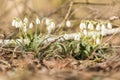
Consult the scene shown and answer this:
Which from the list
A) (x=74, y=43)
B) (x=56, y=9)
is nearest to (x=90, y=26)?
(x=74, y=43)

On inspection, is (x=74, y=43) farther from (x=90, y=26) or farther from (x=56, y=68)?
(x=56, y=68)


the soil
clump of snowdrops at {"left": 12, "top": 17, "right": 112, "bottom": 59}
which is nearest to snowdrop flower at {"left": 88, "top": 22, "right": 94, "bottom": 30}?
clump of snowdrops at {"left": 12, "top": 17, "right": 112, "bottom": 59}

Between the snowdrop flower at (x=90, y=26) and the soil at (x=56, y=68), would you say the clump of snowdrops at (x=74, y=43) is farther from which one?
the soil at (x=56, y=68)

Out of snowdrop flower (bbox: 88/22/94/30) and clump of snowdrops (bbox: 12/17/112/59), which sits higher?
snowdrop flower (bbox: 88/22/94/30)

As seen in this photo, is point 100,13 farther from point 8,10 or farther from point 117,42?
point 8,10

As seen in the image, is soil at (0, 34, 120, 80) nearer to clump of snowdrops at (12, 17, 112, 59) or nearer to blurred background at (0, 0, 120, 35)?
clump of snowdrops at (12, 17, 112, 59)

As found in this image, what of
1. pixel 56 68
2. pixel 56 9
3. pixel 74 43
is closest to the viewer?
pixel 56 68

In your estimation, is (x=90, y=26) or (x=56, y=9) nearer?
(x=90, y=26)

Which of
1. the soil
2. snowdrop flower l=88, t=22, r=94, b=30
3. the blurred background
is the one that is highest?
the blurred background

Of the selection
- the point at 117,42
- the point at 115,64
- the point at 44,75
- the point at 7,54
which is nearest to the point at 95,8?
the point at 117,42
